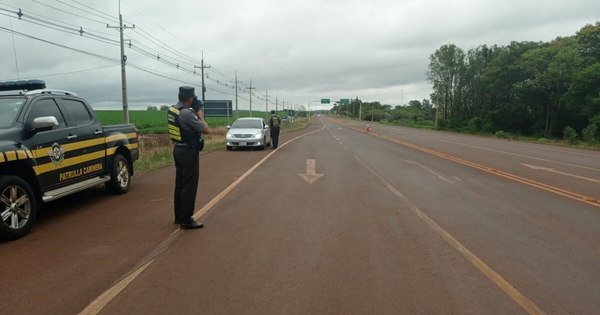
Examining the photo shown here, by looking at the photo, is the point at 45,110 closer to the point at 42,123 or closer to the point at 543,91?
the point at 42,123

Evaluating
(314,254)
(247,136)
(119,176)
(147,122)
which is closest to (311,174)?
(119,176)

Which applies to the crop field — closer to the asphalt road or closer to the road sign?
the road sign

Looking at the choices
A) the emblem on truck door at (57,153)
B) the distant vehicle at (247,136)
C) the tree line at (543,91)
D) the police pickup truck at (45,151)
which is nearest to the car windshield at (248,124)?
the distant vehicle at (247,136)

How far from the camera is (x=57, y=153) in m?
7.40

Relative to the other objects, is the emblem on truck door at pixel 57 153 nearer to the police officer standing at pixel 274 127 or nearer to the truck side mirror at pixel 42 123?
the truck side mirror at pixel 42 123

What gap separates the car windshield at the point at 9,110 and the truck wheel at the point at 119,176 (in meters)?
2.46

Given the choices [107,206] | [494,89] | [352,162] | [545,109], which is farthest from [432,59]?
[107,206]

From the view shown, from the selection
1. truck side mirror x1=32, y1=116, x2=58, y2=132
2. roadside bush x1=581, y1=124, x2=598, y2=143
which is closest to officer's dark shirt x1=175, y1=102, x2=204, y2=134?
truck side mirror x1=32, y1=116, x2=58, y2=132

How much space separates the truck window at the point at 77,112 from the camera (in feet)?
27.3

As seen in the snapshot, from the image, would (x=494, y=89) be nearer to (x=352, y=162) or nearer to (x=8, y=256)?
(x=352, y=162)

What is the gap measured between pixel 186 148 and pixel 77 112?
2.82 m

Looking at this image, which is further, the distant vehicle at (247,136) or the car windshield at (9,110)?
the distant vehicle at (247,136)

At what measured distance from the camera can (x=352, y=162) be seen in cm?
1709

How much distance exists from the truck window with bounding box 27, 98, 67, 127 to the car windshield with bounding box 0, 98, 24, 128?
0.19 metres
